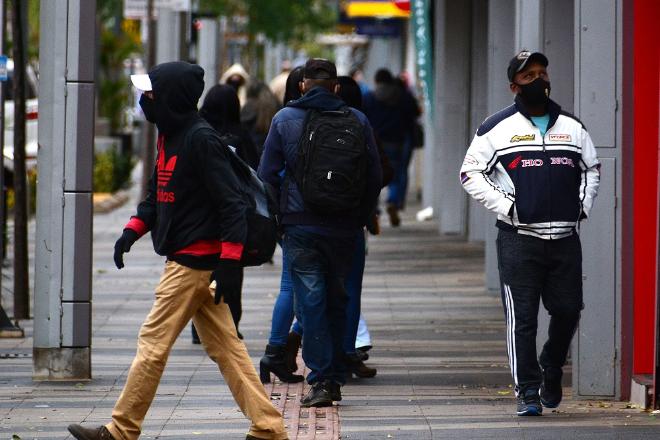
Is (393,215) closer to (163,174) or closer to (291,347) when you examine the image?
(291,347)

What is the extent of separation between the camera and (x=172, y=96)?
23.2 feet

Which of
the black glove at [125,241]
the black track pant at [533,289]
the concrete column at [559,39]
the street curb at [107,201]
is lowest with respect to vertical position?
the street curb at [107,201]

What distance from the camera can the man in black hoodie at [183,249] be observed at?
7000 mm

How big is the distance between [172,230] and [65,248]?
2.43 m

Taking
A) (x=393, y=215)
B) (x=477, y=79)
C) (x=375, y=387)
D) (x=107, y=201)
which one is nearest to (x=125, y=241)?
(x=375, y=387)

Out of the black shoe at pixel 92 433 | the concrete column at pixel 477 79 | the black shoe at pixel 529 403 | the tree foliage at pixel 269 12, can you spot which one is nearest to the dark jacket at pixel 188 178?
the black shoe at pixel 92 433

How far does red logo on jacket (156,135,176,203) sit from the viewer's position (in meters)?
7.04

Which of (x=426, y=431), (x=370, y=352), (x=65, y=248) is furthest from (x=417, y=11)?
(x=426, y=431)

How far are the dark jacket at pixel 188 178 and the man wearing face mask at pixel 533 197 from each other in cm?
159

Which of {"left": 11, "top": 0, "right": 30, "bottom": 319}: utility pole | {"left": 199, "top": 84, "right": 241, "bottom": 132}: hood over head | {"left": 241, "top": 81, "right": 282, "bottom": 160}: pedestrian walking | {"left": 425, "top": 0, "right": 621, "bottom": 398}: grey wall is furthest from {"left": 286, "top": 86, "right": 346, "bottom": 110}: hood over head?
{"left": 241, "top": 81, "right": 282, "bottom": 160}: pedestrian walking

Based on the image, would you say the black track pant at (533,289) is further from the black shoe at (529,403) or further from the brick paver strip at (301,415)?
the brick paver strip at (301,415)

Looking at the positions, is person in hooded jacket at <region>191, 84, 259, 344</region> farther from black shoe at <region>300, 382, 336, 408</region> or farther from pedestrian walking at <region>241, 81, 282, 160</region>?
pedestrian walking at <region>241, 81, 282, 160</region>

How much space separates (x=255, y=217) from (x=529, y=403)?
6.53ft

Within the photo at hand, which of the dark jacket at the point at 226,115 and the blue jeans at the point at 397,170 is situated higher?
the dark jacket at the point at 226,115
